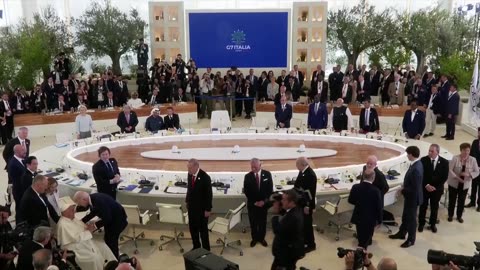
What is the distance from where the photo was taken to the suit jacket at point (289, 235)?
5.38 meters

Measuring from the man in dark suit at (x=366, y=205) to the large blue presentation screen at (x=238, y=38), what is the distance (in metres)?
13.9

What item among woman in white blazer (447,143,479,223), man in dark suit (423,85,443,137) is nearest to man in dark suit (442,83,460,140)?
man in dark suit (423,85,443,137)

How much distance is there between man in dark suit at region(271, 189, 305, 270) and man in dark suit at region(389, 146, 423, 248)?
2.71 metres

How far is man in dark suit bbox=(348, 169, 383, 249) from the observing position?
680 cm

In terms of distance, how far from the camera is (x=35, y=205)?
6.34 meters

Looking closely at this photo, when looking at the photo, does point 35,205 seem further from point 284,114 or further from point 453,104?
point 453,104

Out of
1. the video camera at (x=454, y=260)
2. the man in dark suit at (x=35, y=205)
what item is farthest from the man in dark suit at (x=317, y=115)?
the video camera at (x=454, y=260)

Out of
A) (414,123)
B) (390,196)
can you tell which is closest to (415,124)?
(414,123)

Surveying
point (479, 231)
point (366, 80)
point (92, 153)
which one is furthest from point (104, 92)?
point (479, 231)

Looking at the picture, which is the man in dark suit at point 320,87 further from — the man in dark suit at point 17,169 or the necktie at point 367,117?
the man in dark suit at point 17,169

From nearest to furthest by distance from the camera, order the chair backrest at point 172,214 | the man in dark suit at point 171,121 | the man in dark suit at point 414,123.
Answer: the chair backrest at point 172,214, the man in dark suit at point 414,123, the man in dark suit at point 171,121

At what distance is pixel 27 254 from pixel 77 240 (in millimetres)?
784

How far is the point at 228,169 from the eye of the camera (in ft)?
32.2

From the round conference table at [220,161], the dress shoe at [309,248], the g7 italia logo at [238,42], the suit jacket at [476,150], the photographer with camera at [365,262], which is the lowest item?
the dress shoe at [309,248]
